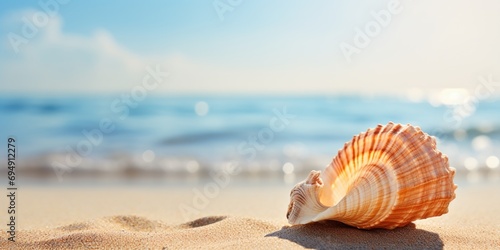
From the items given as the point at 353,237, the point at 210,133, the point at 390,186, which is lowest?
the point at 353,237

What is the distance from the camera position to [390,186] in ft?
8.81

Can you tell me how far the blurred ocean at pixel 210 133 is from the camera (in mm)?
8094

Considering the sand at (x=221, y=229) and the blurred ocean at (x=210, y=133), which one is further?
the blurred ocean at (x=210, y=133)

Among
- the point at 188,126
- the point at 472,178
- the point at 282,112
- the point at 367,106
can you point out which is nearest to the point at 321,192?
the point at 472,178

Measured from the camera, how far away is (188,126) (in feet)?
49.6

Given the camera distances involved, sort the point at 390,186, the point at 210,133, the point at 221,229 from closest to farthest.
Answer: the point at 390,186 → the point at 221,229 → the point at 210,133

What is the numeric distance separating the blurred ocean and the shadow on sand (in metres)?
4.21

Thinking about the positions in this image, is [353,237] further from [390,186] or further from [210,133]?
[210,133]

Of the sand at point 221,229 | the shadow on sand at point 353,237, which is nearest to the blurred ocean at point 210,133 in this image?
the sand at point 221,229

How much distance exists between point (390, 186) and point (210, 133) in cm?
1061

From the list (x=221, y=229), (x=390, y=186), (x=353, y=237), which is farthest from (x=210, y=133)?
(x=390, y=186)

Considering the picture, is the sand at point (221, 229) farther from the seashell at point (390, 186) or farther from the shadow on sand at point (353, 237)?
the seashell at point (390, 186)

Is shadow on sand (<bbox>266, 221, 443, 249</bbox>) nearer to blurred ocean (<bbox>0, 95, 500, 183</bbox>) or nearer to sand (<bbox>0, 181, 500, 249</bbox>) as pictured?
sand (<bbox>0, 181, 500, 249</bbox>)

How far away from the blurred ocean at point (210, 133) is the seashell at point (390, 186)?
4224 millimetres
